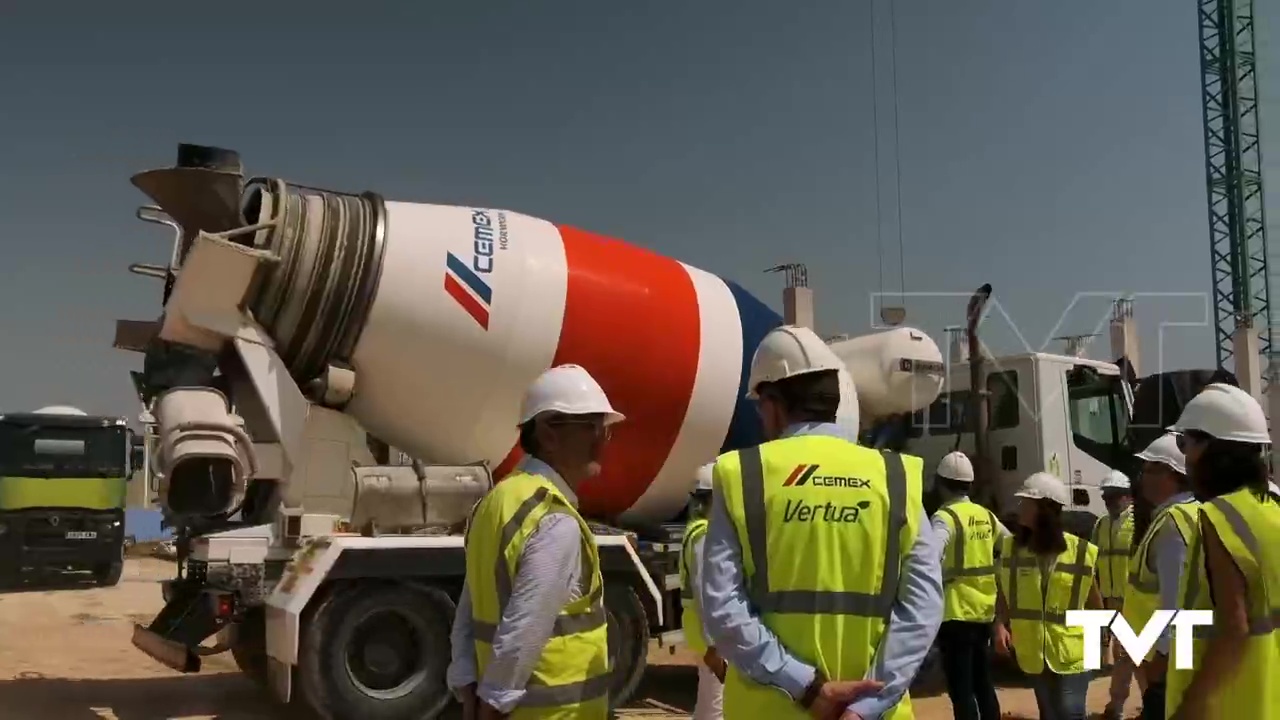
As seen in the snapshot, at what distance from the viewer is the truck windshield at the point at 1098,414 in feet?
33.4

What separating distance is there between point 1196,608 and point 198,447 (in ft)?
19.5

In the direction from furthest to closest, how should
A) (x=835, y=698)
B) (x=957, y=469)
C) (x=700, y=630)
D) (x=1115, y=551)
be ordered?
1. (x=1115, y=551)
2. (x=957, y=469)
3. (x=700, y=630)
4. (x=835, y=698)

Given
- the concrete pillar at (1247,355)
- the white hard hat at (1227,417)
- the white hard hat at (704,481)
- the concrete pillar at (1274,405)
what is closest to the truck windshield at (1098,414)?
the white hard hat at (704,481)

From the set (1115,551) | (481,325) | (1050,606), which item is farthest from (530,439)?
(1115,551)

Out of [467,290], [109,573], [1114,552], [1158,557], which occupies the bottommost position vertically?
[109,573]

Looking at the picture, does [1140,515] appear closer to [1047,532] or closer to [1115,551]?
[1115,551]

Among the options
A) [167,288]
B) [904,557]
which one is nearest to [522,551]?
[904,557]

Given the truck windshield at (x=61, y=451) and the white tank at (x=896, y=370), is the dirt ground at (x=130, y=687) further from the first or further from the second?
the truck windshield at (x=61, y=451)

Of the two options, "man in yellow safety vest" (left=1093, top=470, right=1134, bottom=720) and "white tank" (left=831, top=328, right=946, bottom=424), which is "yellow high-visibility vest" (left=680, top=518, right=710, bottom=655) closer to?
"white tank" (left=831, top=328, right=946, bottom=424)

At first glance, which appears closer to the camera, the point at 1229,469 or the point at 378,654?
the point at 1229,469

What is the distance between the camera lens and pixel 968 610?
6.58 meters

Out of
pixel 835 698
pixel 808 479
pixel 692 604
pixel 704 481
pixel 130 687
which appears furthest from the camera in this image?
pixel 130 687

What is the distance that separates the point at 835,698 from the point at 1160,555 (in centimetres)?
134

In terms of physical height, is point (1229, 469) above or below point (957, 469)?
above
